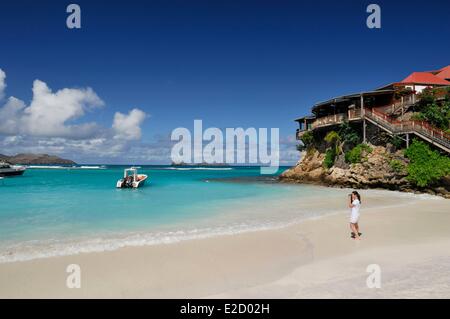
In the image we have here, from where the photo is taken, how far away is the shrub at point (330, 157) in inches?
1326

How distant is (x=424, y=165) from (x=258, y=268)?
22.1 meters

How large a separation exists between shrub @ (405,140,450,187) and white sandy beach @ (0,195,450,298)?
1426cm

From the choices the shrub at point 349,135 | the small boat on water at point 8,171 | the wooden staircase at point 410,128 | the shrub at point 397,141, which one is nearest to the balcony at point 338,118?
the shrub at point 349,135

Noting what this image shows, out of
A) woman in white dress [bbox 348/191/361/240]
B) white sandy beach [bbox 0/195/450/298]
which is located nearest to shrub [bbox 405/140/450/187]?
white sandy beach [bbox 0/195/450/298]

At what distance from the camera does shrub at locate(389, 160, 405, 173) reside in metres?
25.2

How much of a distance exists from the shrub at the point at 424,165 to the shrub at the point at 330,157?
366 inches

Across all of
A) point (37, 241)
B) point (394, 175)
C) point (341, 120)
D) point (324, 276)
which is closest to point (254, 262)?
point (324, 276)

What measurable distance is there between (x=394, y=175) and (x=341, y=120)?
26.7 ft

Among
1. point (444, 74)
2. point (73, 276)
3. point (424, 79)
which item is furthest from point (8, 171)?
point (444, 74)

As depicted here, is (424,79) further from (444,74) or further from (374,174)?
(374,174)

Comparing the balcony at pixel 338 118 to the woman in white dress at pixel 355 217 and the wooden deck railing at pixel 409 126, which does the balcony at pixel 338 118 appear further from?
the woman in white dress at pixel 355 217

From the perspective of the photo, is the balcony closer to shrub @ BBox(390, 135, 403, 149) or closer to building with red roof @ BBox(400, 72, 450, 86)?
shrub @ BBox(390, 135, 403, 149)

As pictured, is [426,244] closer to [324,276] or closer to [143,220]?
[324,276]

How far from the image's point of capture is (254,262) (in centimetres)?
738
